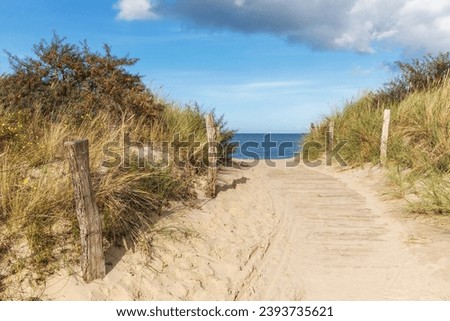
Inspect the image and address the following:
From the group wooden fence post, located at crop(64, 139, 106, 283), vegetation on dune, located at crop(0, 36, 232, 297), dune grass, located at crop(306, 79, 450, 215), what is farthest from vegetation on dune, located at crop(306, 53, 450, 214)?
wooden fence post, located at crop(64, 139, 106, 283)

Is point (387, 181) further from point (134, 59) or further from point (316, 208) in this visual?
point (134, 59)

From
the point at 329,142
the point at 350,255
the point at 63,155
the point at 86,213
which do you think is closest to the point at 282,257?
the point at 350,255

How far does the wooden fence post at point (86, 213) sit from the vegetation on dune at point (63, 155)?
0.35 metres

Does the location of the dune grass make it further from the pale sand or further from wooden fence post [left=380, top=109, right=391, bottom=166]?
the pale sand

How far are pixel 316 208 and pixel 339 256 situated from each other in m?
2.65

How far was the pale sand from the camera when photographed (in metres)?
5.57

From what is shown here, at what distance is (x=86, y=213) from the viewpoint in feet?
16.6

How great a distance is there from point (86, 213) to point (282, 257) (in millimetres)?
3318

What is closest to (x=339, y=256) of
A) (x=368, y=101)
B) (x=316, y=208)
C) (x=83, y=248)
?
(x=316, y=208)

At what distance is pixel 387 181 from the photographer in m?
10.4

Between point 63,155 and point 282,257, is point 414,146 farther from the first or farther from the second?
point 63,155

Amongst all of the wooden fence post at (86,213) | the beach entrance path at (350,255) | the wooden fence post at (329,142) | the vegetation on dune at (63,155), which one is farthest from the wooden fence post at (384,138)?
the wooden fence post at (86,213)

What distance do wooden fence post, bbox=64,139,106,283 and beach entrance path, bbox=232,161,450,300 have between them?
1.98 meters

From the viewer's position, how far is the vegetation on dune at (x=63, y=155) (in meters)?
5.55
